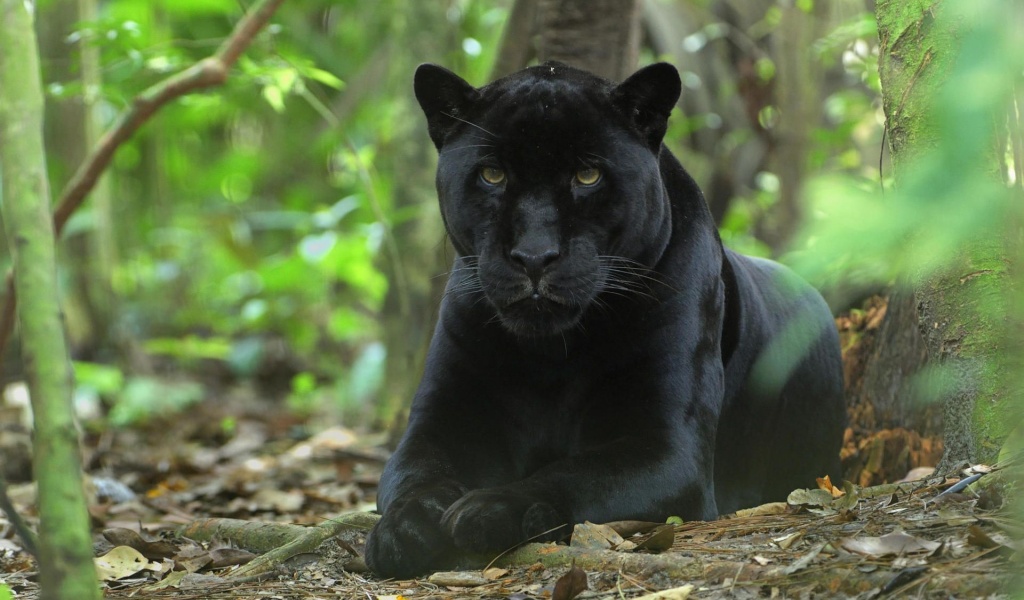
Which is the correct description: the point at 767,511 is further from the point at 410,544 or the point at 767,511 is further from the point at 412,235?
the point at 412,235

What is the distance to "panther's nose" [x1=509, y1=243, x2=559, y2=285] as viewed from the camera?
256 cm

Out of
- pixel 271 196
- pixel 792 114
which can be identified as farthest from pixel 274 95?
pixel 271 196

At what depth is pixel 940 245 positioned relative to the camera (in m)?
1.35

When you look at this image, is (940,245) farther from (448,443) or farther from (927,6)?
(448,443)

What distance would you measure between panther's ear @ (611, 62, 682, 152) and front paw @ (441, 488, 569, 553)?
1157 millimetres

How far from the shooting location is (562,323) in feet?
8.88

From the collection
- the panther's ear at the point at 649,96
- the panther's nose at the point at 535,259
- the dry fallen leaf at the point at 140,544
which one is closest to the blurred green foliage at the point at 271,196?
the panther's ear at the point at 649,96

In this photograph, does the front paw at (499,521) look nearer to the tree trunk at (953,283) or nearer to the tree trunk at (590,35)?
the tree trunk at (953,283)

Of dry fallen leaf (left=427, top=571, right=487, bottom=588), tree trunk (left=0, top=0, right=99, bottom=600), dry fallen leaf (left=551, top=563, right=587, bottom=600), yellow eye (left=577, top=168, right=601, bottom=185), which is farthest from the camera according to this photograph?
yellow eye (left=577, top=168, right=601, bottom=185)

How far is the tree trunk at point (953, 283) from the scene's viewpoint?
7.39ft

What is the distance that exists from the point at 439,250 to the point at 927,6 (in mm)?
2789

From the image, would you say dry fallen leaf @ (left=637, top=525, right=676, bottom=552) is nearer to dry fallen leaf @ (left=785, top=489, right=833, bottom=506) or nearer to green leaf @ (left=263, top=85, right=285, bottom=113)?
dry fallen leaf @ (left=785, top=489, right=833, bottom=506)

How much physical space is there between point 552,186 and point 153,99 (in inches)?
84.0

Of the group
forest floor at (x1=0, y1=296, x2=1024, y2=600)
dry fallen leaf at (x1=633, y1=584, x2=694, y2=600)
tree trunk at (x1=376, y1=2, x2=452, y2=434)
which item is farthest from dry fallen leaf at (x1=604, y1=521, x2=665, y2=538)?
tree trunk at (x1=376, y1=2, x2=452, y2=434)
